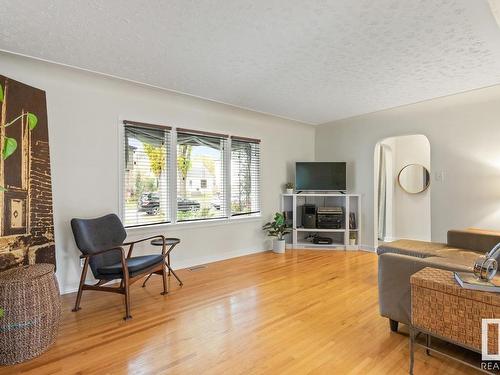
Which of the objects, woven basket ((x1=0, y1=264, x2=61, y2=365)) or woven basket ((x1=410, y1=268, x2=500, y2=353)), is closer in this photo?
woven basket ((x1=410, y1=268, x2=500, y2=353))

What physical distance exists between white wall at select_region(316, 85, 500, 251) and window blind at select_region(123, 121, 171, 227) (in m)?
3.69

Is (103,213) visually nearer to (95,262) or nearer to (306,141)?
(95,262)

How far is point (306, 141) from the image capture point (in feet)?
18.9

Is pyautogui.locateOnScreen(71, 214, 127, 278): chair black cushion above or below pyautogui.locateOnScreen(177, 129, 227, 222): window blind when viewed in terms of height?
below

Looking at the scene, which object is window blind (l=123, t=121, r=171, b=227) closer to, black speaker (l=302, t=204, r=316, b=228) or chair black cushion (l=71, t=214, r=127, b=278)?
chair black cushion (l=71, t=214, r=127, b=278)

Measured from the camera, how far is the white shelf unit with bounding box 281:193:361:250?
5.04m

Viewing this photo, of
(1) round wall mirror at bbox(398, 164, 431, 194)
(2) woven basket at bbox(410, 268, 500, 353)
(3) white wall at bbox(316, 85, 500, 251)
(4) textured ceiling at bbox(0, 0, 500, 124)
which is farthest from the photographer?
(1) round wall mirror at bbox(398, 164, 431, 194)

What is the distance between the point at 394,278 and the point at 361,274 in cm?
163

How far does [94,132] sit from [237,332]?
277 centimetres

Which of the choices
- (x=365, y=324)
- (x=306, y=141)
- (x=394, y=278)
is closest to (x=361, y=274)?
(x=365, y=324)

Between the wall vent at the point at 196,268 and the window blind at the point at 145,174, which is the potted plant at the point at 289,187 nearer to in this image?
the wall vent at the point at 196,268

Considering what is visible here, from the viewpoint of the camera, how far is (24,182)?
2.54 meters

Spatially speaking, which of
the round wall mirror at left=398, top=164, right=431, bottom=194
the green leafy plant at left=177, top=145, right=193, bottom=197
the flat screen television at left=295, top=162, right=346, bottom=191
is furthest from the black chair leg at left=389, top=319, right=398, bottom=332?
the round wall mirror at left=398, top=164, right=431, bottom=194

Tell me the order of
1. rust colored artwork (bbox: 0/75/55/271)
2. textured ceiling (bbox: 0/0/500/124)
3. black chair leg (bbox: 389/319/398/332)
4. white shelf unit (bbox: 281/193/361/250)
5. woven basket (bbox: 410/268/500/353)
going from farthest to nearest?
white shelf unit (bbox: 281/193/361/250) → rust colored artwork (bbox: 0/75/55/271) → black chair leg (bbox: 389/319/398/332) → textured ceiling (bbox: 0/0/500/124) → woven basket (bbox: 410/268/500/353)
